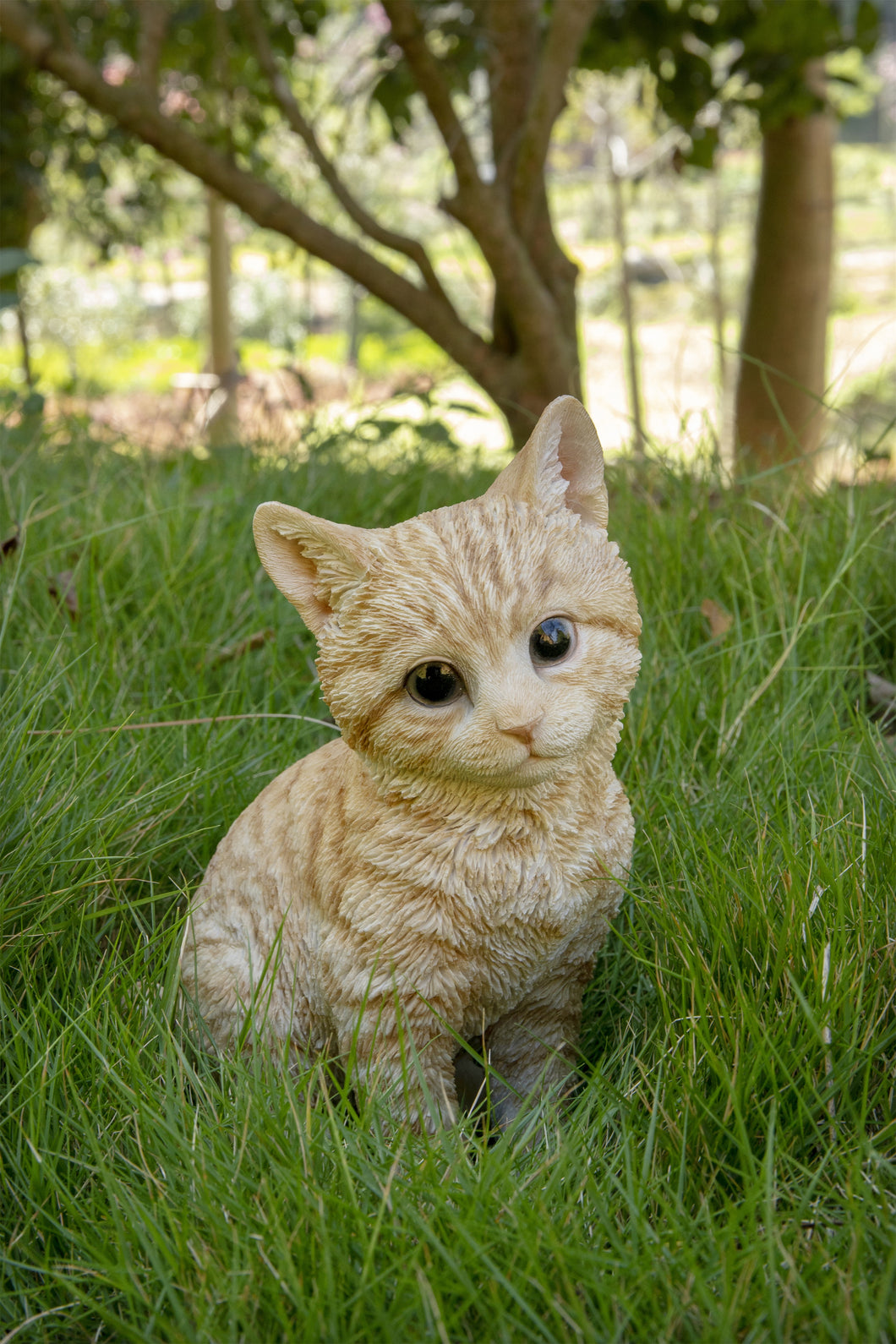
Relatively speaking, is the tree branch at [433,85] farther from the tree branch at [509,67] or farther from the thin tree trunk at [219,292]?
the thin tree trunk at [219,292]

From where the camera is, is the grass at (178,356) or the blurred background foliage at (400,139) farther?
the grass at (178,356)

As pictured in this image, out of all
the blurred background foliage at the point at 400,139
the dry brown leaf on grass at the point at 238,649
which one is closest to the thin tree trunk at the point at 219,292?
the blurred background foliage at the point at 400,139

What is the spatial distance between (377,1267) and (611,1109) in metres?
0.32

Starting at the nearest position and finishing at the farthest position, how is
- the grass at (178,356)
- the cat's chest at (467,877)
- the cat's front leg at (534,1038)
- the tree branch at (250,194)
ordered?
the cat's chest at (467,877) → the cat's front leg at (534,1038) → the tree branch at (250,194) → the grass at (178,356)

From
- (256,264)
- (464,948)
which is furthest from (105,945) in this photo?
(256,264)

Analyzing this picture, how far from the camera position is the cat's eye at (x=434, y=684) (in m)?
1.22

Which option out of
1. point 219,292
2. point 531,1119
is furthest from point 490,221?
point 219,292

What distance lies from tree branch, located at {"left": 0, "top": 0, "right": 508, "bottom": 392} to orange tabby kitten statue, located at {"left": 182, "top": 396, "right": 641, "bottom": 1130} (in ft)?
7.63

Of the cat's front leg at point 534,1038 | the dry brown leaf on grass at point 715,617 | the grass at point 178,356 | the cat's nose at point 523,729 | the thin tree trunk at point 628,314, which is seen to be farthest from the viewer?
the grass at point 178,356

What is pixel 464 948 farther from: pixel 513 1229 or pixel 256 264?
pixel 256 264

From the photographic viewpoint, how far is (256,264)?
2223 cm

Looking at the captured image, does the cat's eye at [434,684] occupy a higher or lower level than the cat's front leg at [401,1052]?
higher

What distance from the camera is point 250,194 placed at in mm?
3502

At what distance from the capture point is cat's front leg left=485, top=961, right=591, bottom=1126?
1419 millimetres
